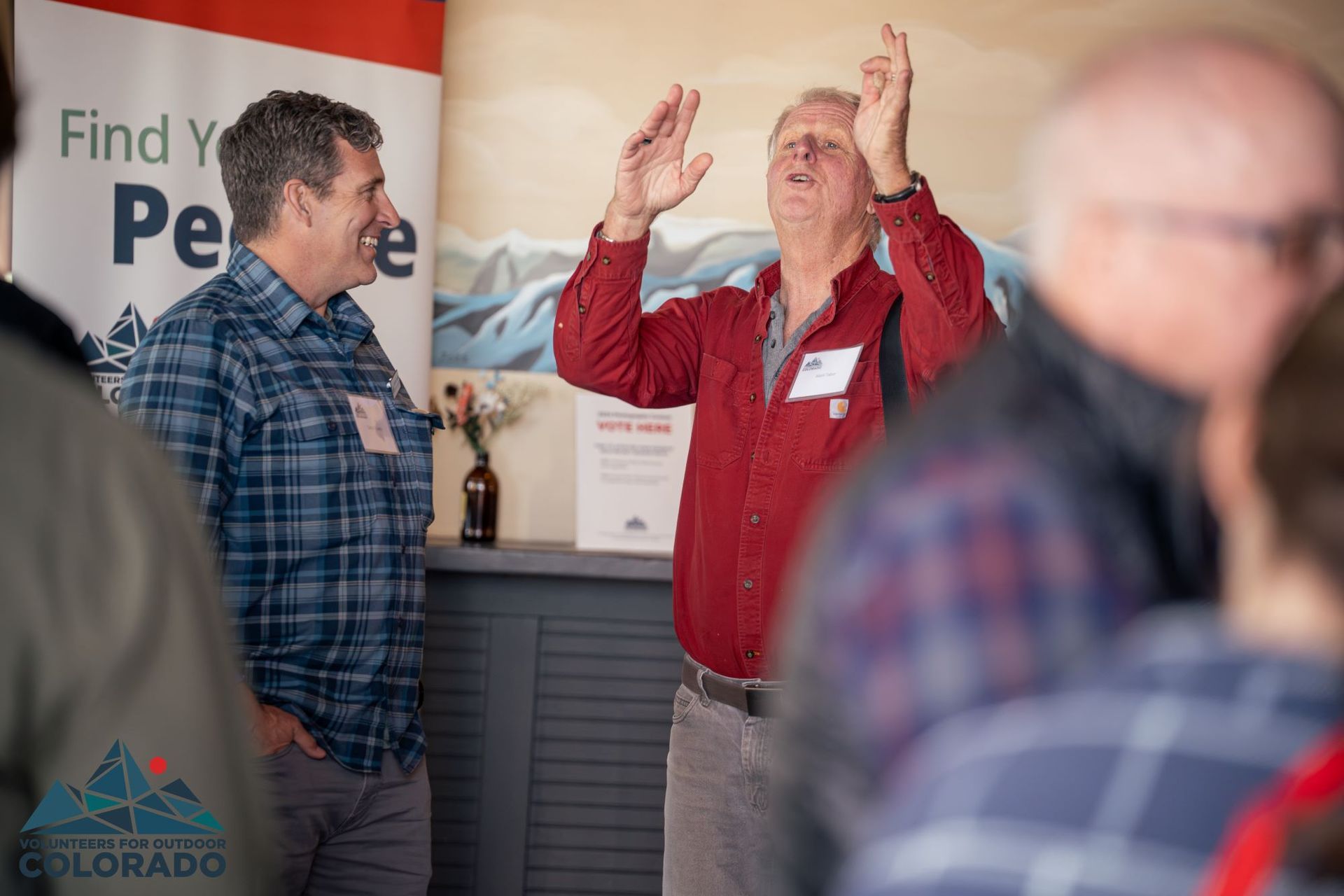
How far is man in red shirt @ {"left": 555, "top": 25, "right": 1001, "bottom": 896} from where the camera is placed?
2.02 meters

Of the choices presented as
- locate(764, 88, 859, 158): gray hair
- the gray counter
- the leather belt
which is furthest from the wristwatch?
the gray counter

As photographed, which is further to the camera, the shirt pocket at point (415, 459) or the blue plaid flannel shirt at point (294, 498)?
the shirt pocket at point (415, 459)

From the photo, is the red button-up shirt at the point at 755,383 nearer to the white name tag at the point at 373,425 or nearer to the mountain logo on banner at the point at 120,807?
the white name tag at the point at 373,425

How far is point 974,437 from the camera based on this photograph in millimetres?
731

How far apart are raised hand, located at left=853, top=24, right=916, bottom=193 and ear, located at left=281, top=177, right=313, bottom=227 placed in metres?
1.00

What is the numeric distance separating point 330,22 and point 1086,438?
3.30 meters

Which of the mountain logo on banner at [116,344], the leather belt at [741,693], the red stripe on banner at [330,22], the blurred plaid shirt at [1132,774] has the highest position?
the red stripe on banner at [330,22]

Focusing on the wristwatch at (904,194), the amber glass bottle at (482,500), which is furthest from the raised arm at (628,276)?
the amber glass bottle at (482,500)

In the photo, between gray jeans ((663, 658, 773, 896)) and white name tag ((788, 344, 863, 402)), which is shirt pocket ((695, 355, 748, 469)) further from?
gray jeans ((663, 658, 773, 896))

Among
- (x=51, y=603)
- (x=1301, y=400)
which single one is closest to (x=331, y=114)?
(x=51, y=603)

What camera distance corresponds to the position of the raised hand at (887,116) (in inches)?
76.1

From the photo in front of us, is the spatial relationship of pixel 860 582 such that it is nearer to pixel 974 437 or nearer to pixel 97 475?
pixel 974 437

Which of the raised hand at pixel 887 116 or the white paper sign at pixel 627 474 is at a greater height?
the raised hand at pixel 887 116

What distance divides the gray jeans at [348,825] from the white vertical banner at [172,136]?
63.9 inches
